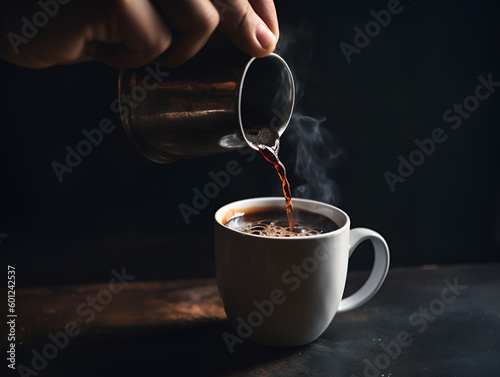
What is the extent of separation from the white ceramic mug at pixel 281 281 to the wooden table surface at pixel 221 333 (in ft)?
0.14

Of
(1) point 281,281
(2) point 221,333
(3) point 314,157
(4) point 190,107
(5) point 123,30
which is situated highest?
(5) point 123,30

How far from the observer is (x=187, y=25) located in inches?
23.4

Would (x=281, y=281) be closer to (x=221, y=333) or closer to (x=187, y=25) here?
(x=221, y=333)

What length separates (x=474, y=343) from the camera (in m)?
0.83

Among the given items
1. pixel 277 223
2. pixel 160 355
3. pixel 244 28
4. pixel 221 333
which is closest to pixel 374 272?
pixel 277 223

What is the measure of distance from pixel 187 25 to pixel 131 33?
73 millimetres

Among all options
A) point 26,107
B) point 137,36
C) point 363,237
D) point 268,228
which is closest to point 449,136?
point 363,237

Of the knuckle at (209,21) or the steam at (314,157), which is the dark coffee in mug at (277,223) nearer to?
the steam at (314,157)

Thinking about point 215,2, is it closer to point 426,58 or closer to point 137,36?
point 137,36

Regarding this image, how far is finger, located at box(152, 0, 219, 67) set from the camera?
579 millimetres

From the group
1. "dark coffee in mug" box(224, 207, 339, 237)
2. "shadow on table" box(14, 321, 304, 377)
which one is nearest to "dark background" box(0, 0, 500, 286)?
"dark coffee in mug" box(224, 207, 339, 237)

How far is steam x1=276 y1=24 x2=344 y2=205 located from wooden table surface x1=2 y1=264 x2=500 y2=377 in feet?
0.82

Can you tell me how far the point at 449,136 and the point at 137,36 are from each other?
2.79ft

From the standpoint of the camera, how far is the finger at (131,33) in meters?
0.57
